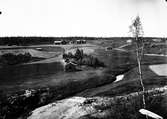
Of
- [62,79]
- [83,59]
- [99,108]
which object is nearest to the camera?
[99,108]

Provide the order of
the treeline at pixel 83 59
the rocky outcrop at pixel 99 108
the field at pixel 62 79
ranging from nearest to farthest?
the rocky outcrop at pixel 99 108, the field at pixel 62 79, the treeline at pixel 83 59

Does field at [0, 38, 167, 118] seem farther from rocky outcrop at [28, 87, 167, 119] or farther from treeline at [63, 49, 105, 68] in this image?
rocky outcrop at [28, 87, 167, 119]

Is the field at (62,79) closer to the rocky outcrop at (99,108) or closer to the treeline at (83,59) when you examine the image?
the treeline at (83,59)

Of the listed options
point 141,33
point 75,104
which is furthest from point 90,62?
point 141,33

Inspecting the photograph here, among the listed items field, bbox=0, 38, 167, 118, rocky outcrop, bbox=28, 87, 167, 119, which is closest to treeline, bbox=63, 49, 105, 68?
field, bbox=0, 38, 167, 118

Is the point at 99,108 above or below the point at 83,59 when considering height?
below

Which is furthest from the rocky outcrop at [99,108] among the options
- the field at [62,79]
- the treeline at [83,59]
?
the treeline at [83,59]

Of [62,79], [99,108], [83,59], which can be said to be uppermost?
[83,59]

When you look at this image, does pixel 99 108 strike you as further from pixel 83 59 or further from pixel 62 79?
pixel 83 59

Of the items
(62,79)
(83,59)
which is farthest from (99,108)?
(83,59)
